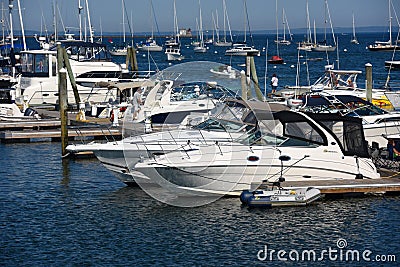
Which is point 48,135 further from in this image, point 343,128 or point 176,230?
point 176,230

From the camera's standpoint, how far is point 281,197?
23875 millimetres

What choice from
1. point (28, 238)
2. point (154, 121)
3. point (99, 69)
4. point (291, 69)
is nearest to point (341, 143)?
point (154, 121)

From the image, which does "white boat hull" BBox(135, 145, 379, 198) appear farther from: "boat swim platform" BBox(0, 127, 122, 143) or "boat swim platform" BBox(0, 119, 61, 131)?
"boat swim platform" BBox(0, 119, 61, 131)

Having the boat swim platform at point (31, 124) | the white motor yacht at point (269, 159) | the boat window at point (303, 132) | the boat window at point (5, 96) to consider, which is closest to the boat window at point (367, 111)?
the white motor yacht at point (269, 159)

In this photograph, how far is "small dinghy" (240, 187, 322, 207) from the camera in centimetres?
2380

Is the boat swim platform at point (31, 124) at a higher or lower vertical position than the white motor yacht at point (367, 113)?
lower

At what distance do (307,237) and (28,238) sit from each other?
699 cm

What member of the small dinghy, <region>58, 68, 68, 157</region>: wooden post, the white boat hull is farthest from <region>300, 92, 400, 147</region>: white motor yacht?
<region>58, 68, 68, 157</region>: wooden post

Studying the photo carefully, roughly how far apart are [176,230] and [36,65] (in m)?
30.3

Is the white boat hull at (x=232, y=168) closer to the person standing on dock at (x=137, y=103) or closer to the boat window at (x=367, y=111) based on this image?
the person standing on dock at (x=137, y=103)

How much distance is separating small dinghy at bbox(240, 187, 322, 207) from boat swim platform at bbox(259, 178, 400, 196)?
416mm

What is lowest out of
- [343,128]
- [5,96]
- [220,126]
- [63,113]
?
[5,96]

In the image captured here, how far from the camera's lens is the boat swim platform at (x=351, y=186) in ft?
79.9

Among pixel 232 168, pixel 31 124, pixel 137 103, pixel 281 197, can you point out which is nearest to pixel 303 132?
pixel 281 197
